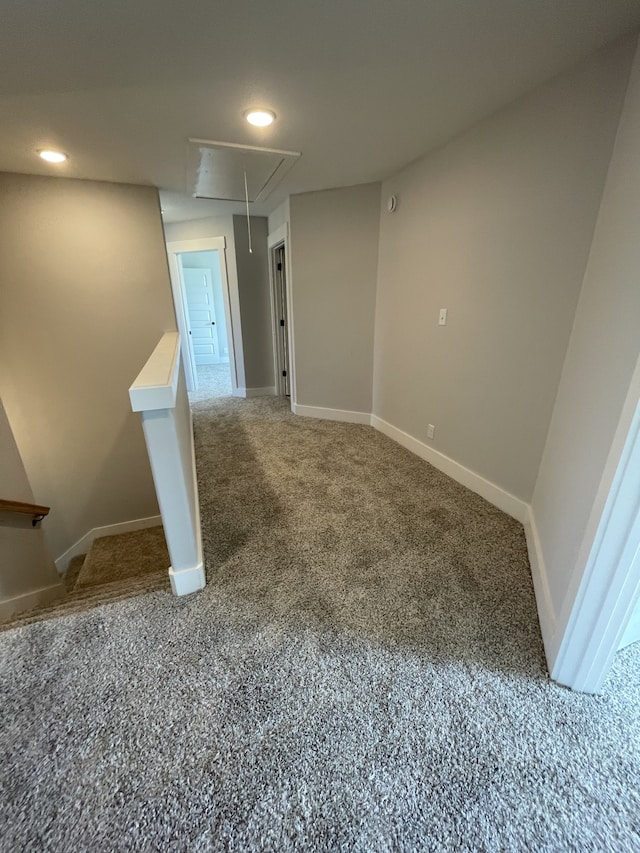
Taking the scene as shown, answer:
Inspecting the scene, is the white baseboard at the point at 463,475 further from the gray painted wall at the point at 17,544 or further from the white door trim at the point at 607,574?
the gray painted wall at the point at 17,544

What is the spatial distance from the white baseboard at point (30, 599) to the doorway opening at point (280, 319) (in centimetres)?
301

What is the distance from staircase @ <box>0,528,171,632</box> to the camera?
5.27 ft

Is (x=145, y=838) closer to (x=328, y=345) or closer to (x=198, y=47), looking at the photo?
(x=198, y=47)

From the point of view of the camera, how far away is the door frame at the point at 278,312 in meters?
3.76

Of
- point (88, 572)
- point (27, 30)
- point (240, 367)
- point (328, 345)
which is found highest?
point (27, 30)

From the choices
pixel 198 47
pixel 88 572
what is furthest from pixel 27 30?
pixel 88 572

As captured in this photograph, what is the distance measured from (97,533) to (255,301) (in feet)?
10.9

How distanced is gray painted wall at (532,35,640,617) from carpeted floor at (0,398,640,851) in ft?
1.21

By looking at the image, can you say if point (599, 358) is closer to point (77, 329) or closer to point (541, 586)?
point (541, 586)

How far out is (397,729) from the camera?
1.12 meters

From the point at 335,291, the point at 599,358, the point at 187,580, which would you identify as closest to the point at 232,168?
the point at 335,291

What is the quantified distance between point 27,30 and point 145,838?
2583 mm

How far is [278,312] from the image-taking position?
4695 mm

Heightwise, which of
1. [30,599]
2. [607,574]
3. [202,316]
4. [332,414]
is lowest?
[30,599]
